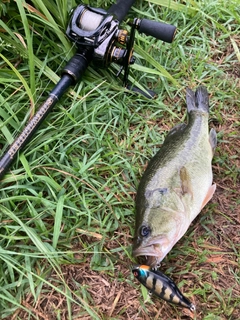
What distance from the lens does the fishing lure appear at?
2398mm

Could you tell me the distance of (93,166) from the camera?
2916mm

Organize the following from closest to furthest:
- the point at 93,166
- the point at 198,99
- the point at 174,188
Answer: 1. the point at 174,188
2. the point at 93,166
3. the point at 198,99

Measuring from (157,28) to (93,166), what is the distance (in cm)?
111

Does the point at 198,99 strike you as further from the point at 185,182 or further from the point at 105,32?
the point at 105,32

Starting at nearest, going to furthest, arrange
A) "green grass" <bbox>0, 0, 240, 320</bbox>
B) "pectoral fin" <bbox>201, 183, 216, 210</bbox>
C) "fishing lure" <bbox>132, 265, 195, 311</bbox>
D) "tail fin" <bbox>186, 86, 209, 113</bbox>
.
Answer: "fishing lure" <bbox>132, 265, 195, 311</bbox> → "green grass" <bbox>0, 0, 240, 320</bbox> → "pectoral fin" <bbox>201, 183, 216, 210</bbox> → "tail fin" <bbox>186, 86, 209, 113</bbox>

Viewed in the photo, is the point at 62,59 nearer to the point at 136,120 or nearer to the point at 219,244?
the point at 136,120

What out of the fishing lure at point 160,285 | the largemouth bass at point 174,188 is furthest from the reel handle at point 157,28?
the fishing lure at point 160,285

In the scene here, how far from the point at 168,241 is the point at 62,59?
1.69 metres

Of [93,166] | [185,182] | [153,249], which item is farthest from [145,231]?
[93,166]

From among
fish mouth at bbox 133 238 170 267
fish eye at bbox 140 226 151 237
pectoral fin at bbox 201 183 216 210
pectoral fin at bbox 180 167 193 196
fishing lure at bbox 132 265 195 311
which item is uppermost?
pectoral fin at bbox 180 167 193 196

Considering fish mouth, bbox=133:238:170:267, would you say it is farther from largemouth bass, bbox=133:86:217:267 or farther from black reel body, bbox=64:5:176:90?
black reel body, bbox=64:5:176:90

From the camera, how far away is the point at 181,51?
3553 millimetres

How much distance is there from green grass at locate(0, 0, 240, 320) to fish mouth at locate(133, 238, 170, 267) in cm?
21

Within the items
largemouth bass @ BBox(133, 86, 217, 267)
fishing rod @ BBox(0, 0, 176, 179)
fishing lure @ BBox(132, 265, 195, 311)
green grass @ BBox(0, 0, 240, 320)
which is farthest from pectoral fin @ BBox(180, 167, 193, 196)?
fishing rod @ BBox(0, 0, 176, 179)
